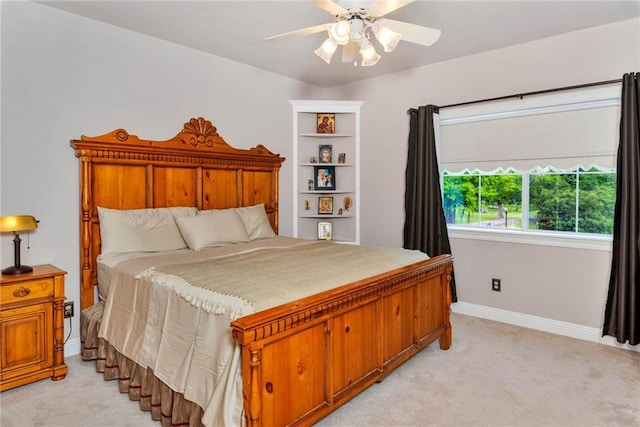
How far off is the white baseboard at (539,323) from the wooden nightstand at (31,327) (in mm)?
3439

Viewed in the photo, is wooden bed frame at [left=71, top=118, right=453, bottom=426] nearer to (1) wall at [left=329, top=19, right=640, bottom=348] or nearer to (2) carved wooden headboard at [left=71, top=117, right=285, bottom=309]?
(2) carved wooden headboard at [left=71, top=117, right=285, bottom=309]

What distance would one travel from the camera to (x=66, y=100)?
9.51 feet

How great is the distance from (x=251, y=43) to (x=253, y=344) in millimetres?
2836

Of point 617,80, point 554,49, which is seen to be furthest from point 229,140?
point 617,80

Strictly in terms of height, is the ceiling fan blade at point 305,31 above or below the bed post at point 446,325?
above

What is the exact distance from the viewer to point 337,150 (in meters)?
4.84

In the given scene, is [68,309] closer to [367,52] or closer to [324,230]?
[324,230]

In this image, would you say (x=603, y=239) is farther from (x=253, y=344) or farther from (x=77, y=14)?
(x=77, y=14)

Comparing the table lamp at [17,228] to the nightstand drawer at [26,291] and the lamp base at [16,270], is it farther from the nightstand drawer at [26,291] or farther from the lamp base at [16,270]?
the nightstand drawer at [26,291]

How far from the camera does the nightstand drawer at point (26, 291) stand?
234 centimetres

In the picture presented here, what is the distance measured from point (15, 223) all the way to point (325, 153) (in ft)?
10.4

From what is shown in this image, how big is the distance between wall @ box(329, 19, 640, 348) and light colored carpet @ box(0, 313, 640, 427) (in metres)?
0.57

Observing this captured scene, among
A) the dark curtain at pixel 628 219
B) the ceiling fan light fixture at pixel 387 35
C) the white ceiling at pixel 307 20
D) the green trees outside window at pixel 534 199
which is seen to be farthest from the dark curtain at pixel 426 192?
the ceiling fan light fixture at pixel 387 35

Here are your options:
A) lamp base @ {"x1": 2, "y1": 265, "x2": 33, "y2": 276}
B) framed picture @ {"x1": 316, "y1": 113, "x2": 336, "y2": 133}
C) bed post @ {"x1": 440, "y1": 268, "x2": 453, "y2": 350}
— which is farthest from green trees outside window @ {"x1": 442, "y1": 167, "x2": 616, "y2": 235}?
lamp base @ {"x1": 2, "y1": 265, "x2": 33, "y2": 276}
